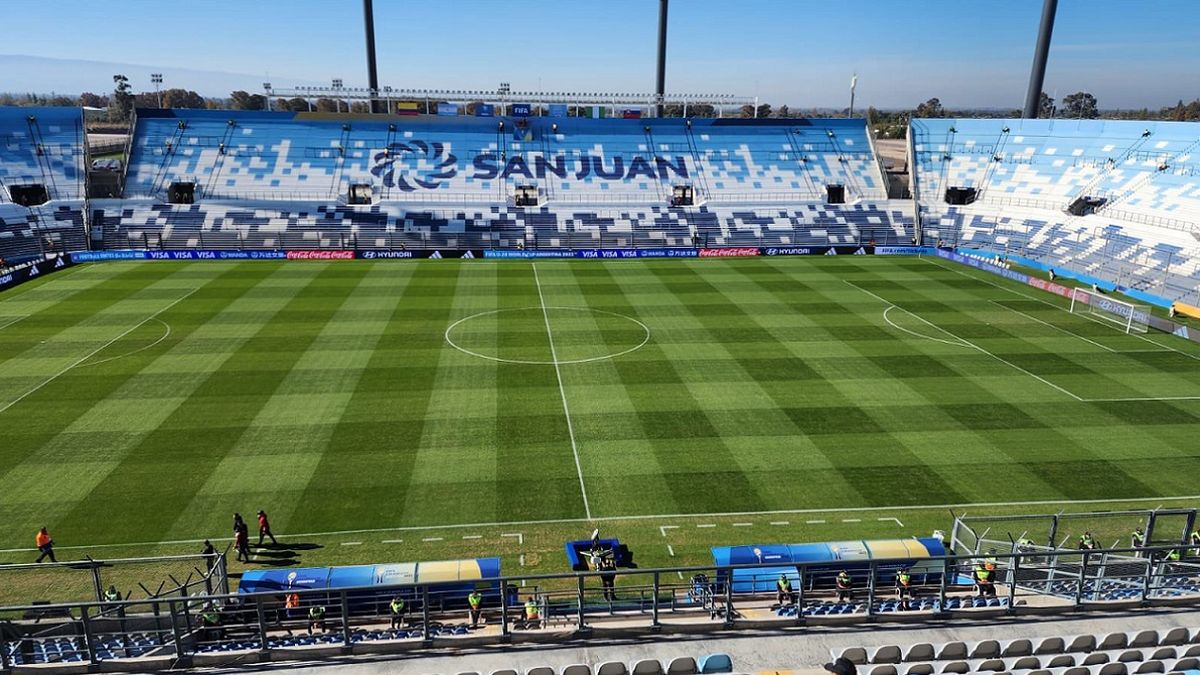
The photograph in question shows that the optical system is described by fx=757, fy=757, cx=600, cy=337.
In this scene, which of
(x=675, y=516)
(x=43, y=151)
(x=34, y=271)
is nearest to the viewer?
(x=675, y=516)

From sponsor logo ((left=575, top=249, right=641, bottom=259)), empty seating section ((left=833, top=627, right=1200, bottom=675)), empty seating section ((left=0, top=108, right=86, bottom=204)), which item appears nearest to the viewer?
empty seating section ((left=833, top=627, right=1200, bottom=675))

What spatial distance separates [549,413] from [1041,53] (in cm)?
6744

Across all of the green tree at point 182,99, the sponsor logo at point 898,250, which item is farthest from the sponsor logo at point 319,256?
the green tree at point 182,99

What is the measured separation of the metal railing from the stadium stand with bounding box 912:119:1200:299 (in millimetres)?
40304

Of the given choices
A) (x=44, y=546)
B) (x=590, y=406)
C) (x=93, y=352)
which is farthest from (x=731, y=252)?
(x=44, y=546)

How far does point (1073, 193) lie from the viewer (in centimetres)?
6569

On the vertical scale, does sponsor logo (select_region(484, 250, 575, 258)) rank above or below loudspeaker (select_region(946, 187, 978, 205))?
below

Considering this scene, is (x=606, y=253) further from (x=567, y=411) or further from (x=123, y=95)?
(x=123, y=95)

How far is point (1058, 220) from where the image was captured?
205ft

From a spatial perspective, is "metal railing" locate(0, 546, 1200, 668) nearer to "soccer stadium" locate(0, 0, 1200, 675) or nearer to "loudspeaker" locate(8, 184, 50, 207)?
"soccer stadium" locate(0, 0, 1200, 675)

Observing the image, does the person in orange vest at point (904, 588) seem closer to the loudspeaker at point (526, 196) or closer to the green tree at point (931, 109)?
the loudspeaker at point (526, 196)

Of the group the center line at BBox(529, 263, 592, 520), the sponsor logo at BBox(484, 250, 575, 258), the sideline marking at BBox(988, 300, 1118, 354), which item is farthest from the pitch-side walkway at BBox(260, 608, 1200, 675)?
the sponsor logo at BBox(484, 250, 575, 258)

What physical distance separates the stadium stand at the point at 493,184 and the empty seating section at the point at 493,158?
0.56 ft

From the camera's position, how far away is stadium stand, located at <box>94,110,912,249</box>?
63.2 m
